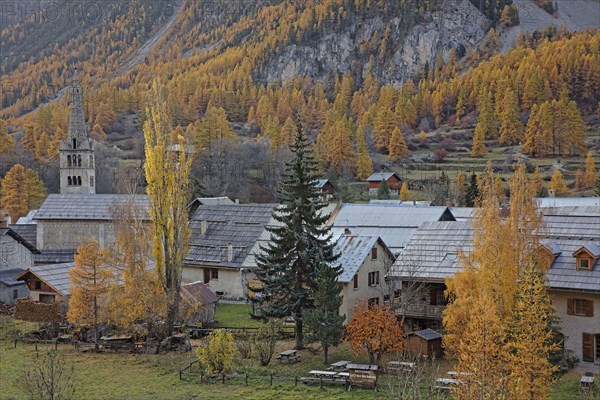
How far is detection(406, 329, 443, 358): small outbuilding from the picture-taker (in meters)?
39.5

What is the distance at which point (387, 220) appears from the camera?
220 feet

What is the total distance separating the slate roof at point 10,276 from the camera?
182 feet

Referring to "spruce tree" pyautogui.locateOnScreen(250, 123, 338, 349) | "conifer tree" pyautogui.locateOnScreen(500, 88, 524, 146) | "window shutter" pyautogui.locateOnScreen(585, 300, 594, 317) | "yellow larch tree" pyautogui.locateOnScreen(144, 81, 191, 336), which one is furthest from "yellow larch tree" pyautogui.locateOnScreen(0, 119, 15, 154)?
"window shutter" pyautogui.locateOnScreen(585, 300, 594, 317)

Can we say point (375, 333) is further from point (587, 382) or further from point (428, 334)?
point (587, 382)

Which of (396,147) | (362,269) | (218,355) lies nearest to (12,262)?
(362,269)

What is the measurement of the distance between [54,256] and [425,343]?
37196 mm

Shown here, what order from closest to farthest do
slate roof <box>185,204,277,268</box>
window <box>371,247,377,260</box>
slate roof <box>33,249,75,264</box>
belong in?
window <box>371,247,377,260</box>
slate roof <box>185,204,277,268</box>
slate roof <box>33,249,75,264</box>

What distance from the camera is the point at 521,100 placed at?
169 meters

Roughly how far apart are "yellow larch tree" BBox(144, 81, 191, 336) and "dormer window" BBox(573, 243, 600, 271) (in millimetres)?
20549

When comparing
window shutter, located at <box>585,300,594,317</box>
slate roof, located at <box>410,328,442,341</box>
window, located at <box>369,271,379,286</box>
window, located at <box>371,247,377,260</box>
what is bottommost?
slate roof, located at <box>410,328,442,341</box>

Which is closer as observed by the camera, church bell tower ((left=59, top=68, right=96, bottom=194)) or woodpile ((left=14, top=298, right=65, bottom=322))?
woodpile ((left=14, top=298, right=65, bottom=322))

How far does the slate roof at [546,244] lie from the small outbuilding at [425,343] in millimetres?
3613

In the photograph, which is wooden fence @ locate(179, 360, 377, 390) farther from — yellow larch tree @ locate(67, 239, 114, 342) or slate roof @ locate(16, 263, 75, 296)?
slate roof @ locate(16, 263, 75, 296)

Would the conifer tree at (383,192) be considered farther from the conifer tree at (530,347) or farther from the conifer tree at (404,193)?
the conifer tree at (530,347)
